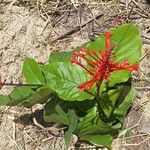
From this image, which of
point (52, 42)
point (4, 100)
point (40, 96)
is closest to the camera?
point (40, 96)

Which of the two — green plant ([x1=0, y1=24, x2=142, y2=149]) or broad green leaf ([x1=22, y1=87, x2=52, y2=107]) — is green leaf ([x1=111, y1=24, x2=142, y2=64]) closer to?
green plant ([x1=0, y1=24, x2=142, y2=149])

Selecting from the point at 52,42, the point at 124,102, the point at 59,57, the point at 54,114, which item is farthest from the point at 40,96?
the point at 52,42

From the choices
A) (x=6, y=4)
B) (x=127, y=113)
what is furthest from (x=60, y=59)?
(x=6, y=4)

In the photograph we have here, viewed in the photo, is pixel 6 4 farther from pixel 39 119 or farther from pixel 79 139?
pixel 79 139

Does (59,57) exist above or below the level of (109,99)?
above

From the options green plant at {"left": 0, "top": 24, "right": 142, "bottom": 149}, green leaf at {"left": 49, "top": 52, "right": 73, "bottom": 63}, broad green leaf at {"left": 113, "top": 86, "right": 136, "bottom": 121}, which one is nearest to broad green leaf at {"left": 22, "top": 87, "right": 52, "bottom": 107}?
green plant at {"left": 0, "top": 24, "right": 142, "bottom": 149}

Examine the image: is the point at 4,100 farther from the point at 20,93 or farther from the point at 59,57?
the point at 59,57

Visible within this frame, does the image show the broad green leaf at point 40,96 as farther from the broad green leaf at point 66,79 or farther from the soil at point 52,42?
the soil at point 52,42
